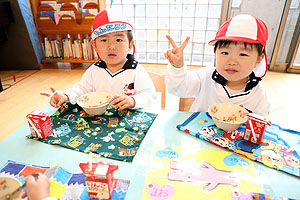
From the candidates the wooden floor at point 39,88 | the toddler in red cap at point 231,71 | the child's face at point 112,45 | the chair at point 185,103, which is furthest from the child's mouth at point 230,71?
the wooden floor at point 39,88

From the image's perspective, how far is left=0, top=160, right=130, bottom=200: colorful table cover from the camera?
1.91 ft

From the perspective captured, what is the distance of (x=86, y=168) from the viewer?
1.86 feet

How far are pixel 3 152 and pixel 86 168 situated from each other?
1.36 feet

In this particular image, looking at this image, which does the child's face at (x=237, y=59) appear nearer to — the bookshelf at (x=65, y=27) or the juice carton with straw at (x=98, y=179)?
the juice carton with straw at (x=98, y=179)

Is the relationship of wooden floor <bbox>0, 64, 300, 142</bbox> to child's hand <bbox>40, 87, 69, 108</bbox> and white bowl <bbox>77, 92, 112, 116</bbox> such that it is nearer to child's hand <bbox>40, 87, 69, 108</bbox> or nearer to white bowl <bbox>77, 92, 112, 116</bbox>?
child's hand <bbox>40, 87, 69, 108</bbox>

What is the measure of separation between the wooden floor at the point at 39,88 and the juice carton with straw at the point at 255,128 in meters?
1.80

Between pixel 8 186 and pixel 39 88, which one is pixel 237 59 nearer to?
pixel 8 186

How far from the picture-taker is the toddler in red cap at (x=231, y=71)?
855mm

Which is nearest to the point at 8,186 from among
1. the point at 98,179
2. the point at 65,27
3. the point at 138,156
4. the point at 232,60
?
the point at 98,179

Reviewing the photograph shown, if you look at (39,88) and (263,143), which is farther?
(39,88)

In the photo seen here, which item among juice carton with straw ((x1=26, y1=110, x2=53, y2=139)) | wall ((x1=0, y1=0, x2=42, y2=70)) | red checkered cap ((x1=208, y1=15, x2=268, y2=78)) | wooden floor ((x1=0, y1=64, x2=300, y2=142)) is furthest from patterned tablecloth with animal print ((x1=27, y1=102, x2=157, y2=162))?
wall ((x1=0, y1=0, x2=42, y2=70))

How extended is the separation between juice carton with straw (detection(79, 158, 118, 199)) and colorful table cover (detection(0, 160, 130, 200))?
0.09 feet

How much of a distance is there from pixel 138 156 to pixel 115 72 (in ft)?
2.31

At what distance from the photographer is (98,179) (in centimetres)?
55
